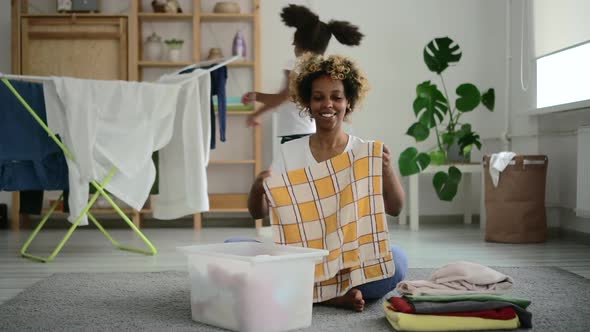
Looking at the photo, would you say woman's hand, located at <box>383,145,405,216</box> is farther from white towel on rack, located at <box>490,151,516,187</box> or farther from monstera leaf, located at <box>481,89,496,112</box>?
monstera leaf, located at <box>481,89,496,112</box>

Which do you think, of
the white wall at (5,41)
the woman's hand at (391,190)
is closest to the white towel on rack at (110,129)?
the woman's hand at (391,190)

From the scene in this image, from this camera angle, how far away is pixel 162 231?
492 cm

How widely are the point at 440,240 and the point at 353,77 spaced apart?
2202 mm

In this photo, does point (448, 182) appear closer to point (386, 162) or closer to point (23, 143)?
point (23, 143)

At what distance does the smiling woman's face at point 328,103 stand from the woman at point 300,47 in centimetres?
78

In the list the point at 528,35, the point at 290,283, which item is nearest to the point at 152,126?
the point at 290,283

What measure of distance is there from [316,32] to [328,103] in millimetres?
1201

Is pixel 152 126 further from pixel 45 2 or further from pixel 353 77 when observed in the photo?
pixel 45 2

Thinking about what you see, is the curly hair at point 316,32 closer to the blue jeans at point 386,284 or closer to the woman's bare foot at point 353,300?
the blue jeans at point 386,284

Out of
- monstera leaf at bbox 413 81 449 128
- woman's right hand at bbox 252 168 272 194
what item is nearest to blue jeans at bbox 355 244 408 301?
woman's right hand at bbox 252 168 272 194

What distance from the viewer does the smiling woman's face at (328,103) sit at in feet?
7.29

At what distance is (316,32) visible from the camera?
3.34 meters

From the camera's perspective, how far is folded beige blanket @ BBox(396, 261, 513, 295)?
2.09 metres

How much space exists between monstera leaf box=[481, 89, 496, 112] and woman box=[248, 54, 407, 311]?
282 cm
